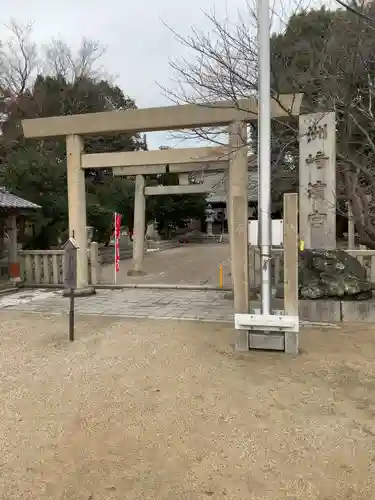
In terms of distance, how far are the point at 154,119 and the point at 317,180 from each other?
3.72 metres

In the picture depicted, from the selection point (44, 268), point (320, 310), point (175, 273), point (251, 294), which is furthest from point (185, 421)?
point (175, 273)

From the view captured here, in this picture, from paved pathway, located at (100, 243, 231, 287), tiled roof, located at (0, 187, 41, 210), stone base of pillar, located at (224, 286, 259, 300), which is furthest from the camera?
paved pathway, located at (100, 243, 231, 287)

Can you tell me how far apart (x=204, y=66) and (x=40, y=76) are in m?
21.2

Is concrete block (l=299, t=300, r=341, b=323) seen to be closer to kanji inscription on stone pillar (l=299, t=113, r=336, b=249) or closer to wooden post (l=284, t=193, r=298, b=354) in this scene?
kanji inscription on stone pillar (l=299, t=113, r=336, b=249)

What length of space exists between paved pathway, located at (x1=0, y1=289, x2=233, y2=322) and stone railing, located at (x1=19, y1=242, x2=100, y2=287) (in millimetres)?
716

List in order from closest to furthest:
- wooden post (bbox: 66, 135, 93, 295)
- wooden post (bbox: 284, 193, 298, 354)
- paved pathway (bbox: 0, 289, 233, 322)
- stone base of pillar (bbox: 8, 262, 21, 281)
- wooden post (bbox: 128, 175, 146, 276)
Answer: wooden post (bbox: 284, 193, 298, 354) → paved pathway (bbox: 0, 289, 233, 322) → wooden post (bbox: 66, 135, 93, 295) → stone base of pillar (bbox: 8, 262, 21, 281) → wooden post (bbox: 128, 175, 146, 276)

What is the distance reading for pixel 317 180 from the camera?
7336 millimetres

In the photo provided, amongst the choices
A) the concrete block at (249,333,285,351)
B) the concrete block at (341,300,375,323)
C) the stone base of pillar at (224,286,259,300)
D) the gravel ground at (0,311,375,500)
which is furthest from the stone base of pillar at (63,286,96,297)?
the concrete block at (341,300,375,323)

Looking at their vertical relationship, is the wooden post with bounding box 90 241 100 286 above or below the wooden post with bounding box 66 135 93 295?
below

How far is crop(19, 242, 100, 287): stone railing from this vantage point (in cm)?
1113

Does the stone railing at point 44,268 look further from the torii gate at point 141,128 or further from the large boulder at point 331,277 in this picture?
the large boulder at point 331,277

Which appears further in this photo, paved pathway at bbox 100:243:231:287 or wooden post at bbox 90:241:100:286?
paved pathway at bbox 100:243:231:287

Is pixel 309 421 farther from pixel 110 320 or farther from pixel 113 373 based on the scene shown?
pixel 110 320

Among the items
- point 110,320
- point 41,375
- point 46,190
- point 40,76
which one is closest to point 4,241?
point 46,190
